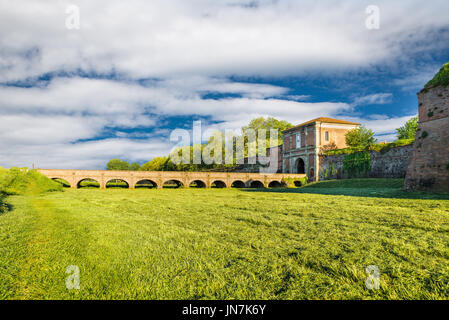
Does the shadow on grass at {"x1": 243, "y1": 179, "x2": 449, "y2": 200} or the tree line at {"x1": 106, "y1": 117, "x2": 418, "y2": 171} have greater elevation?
the tree line at {"x1": 106, "y1": 117, "x2": 418, "y2": 171}

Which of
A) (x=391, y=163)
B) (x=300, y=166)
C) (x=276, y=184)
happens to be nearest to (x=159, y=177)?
(x=276, y=184)

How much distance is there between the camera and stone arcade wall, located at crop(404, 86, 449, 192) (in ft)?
52.6

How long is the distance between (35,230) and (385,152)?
36420mm

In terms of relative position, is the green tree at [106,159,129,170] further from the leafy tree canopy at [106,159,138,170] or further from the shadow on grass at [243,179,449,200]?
the shadow on grass at [243,179,449,200]

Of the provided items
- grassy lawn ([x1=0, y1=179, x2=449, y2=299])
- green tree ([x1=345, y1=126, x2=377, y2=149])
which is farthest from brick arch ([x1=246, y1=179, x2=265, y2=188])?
grassy lawn ([x1=0, y1=179, x2=449, y2=299])

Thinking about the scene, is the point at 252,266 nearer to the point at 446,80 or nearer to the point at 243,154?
the point at 446,80

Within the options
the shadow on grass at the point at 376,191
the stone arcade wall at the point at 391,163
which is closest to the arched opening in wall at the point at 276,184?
the shadow on grass at the point at 376,191

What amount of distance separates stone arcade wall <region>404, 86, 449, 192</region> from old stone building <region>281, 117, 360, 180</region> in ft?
89.5

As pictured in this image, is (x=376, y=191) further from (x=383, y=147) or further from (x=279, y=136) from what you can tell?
(x=279, y=136)

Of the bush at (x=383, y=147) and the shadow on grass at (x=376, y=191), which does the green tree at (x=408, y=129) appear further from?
the shadow on grass at (x=376, y=191)

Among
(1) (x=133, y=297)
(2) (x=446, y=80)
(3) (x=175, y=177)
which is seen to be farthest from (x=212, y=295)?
(3) (x=175, y=177)

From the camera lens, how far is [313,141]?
151ft

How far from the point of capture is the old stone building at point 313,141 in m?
45.5

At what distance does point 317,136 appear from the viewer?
1793 inches
